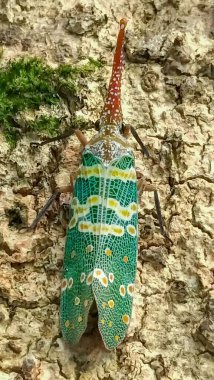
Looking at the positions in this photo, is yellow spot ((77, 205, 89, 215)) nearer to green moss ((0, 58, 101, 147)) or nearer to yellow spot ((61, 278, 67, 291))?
yellow spot ((61, 278, 67, 291))

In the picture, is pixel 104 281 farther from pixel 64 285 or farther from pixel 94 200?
pixel 94 200

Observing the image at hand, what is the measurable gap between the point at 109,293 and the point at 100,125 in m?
1.25

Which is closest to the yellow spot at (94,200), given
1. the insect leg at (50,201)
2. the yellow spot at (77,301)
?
the insect leg at (50,201)

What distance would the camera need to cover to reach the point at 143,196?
415cm

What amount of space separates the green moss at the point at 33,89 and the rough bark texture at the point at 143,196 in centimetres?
10

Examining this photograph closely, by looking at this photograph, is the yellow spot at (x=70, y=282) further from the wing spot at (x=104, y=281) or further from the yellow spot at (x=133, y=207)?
the yellow spot at (x=133, y=207)

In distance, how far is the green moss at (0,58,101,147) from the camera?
14.0 ft

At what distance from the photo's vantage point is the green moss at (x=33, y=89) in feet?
14.0

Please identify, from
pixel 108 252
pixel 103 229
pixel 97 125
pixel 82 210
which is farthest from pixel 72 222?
pixel 97 125

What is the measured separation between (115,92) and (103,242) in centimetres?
115

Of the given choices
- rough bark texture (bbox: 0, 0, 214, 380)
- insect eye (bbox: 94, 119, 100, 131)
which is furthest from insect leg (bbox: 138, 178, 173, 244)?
insect eye (bbox: 94, 119, 100, 131)

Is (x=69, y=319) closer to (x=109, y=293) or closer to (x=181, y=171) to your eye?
(x=109, y=293)

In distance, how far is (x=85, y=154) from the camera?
4012mm

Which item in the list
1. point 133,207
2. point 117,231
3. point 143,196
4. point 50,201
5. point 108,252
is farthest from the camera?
point 143,196
